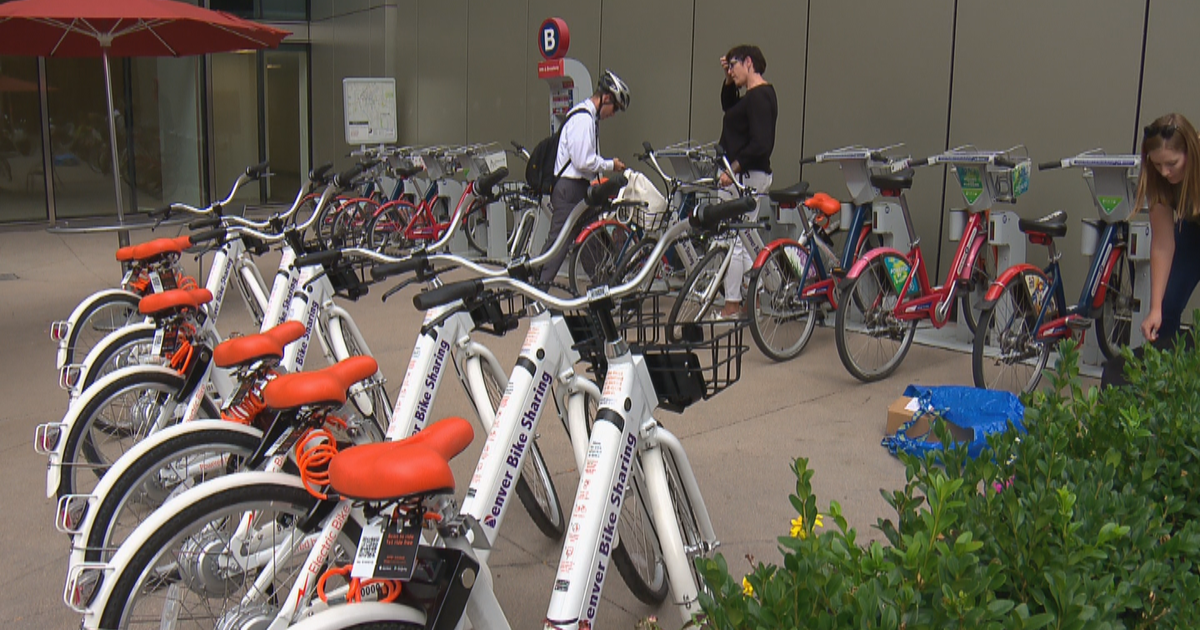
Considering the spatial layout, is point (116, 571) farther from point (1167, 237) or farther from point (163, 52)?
point (163, 52)

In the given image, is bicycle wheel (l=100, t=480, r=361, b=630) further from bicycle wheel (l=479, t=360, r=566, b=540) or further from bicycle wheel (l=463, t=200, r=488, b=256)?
bicycle wheel (l=463, t=200, r=488, b=256)

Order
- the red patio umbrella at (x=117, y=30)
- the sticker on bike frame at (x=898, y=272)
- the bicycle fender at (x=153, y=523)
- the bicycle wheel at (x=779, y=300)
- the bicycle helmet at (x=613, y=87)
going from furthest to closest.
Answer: the bicycle helmet at (x=613, y=87) < the red patio umbrella at (x=117, y=30) < the bicycle wheel at (x=779, y=300) < the sticker on bike frame at (x=898, y=272) < the bicycle fender at (x=153, y=523)

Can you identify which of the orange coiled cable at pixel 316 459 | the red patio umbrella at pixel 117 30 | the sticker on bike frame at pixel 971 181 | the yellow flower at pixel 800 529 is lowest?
the orange coiled cable at pixel 316 459

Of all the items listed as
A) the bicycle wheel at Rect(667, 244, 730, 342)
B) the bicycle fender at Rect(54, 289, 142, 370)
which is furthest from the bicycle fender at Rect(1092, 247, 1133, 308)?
the bicycle fender at Rect(54, 289, 142, 370)

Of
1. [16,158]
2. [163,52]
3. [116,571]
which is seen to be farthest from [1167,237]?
[16,158]

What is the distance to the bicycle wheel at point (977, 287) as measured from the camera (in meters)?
5.71

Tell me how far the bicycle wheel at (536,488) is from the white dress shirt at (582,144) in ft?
12.8

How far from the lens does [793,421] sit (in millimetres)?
4988

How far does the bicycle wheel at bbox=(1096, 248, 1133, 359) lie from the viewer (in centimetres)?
550

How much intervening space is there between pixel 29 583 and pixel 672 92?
7119 mm

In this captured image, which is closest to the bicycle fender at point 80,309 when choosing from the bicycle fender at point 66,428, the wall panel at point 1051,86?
the bicycle fender at point 66,428

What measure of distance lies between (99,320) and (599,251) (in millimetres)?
3791

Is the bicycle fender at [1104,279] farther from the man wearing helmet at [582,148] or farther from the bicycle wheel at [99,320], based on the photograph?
the bicycle wheel at [99,320]

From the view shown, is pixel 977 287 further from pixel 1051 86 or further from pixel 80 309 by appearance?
pixel 80 309
